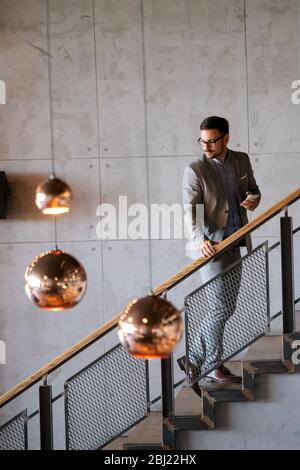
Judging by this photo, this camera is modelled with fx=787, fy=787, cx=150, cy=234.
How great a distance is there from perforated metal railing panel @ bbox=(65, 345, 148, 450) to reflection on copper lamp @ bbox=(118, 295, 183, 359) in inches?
83.8

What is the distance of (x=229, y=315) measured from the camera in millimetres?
4836

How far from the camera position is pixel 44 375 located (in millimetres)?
5031

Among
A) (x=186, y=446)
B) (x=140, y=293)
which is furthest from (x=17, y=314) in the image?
(x=186, y=446)

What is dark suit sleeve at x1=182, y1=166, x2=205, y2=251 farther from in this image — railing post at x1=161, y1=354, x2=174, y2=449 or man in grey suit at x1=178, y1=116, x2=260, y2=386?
railing post at x1=161, y1=354, x2=174, y2=449

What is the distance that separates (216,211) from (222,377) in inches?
42.4

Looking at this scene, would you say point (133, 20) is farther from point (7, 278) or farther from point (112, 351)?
point (112, 351)

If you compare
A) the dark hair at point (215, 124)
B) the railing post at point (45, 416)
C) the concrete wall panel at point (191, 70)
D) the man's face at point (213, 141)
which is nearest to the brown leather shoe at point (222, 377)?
the railing post at point (45, 416)

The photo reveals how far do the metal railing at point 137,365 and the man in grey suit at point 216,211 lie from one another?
0.04 meters

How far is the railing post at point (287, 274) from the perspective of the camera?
16.1 ft

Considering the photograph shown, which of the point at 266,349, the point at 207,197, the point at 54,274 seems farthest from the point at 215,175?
the point at 54,274

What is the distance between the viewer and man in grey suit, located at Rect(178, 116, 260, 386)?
4688mm

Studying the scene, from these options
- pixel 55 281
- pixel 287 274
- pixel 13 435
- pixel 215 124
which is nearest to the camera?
pixel 55 281

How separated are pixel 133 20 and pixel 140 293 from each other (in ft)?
7.94

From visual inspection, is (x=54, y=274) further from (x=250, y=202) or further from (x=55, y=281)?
(x=250, y=202)
